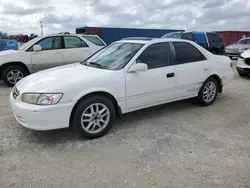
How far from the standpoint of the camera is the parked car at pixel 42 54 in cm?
743

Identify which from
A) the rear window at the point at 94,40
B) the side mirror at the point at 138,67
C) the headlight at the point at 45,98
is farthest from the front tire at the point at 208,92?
the rear window at the point at 94,40

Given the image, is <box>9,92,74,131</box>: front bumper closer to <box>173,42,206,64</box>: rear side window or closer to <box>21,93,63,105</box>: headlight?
<box>21,93,63,105</box>: headlight

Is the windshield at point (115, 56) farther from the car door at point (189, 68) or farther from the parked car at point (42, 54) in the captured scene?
the parked car at point (42, 54)

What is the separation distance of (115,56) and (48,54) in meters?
4.23

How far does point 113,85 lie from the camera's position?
385 centimetres

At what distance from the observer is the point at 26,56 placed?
760cm

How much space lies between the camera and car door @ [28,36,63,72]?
7746 millimetres

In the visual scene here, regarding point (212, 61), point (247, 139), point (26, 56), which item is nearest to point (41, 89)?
point (247, 139)

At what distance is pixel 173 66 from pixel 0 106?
3.88m

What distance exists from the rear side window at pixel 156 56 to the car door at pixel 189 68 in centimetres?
20

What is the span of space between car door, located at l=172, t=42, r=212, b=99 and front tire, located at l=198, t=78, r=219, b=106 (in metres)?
0.14

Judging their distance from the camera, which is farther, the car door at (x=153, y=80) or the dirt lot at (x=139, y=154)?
the car door at (x=153, y=80)

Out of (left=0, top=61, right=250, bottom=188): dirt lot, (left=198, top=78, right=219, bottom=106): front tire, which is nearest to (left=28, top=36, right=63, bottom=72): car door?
(left=0, top=61, right=250, bottom=188): dirt lot

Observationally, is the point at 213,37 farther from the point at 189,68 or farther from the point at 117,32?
the point at 189,68
